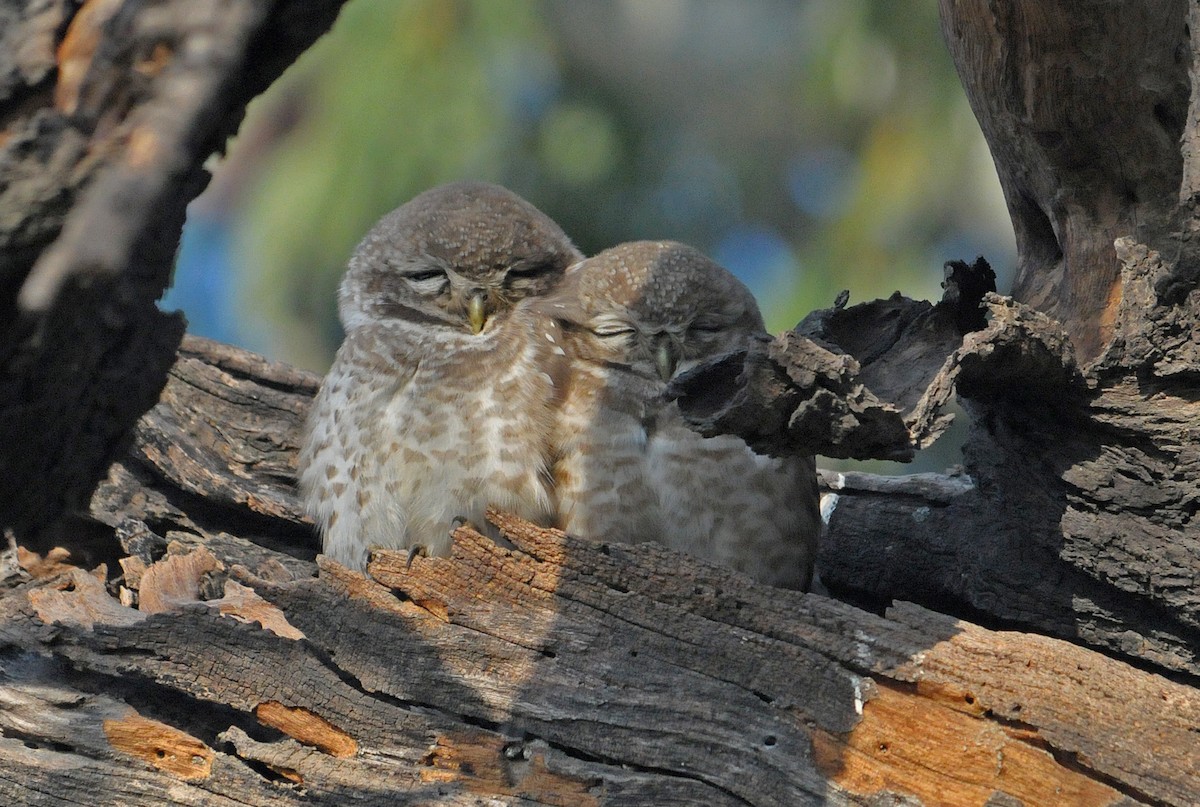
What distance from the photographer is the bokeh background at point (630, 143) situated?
10234 millimetres

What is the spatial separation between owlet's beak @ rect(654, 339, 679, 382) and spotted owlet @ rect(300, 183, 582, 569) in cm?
29

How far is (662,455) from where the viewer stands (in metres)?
3.80

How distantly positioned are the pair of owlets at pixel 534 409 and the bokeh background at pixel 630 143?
5.64 meters

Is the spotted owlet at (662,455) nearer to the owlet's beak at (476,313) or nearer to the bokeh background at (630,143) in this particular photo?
the owlet's beak at (476,313)

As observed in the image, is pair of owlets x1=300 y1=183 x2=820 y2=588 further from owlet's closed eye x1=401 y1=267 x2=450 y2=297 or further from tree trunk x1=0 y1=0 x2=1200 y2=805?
tree trunk x1=0 y1=0 x2=1200 y2=805

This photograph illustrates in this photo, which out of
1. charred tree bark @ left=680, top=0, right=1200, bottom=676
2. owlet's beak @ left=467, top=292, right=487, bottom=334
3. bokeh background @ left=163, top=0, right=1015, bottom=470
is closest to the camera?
charred tree bark @ left=680, top=0, right=1200, bottom=676

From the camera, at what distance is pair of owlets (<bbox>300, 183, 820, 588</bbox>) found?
373cm

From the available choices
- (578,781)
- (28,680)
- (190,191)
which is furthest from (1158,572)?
(28,680)

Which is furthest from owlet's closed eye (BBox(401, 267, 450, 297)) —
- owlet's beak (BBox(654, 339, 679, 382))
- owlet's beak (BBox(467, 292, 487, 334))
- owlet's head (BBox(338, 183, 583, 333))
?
owlet's beak (BBox(654, 339, 679, 382))

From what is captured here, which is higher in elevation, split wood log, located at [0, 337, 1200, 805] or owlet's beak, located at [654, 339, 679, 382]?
owlet's beak, located at [654, 339, 679, 382]

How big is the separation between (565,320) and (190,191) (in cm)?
229

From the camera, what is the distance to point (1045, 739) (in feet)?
8.60

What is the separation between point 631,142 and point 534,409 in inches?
324

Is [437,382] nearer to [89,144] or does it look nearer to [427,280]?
[427,280]
